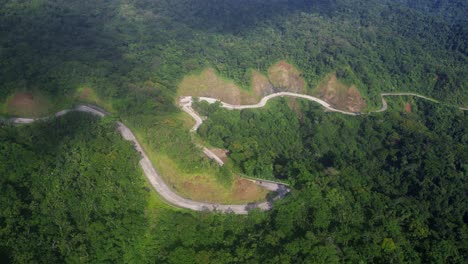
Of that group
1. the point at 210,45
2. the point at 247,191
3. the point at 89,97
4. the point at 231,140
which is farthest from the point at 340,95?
the point at 89,97

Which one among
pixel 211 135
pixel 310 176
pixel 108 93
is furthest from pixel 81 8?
pixel 310 176

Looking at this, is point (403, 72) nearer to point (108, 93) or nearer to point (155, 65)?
point (155, 65)

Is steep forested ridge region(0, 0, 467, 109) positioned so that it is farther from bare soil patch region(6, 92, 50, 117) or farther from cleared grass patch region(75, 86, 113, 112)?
bare soil patch region(6, 92, 50, 117)

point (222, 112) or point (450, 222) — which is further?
point (222, 112)

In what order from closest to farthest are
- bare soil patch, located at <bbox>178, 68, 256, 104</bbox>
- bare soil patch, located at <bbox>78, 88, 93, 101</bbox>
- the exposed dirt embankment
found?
bare soil patch, located at <bbox>78, 88, 93, 101</bbox>
bare soil patch, located at <bbox>178, 68, 256, 104</bbox>
the exposed dirt embankment

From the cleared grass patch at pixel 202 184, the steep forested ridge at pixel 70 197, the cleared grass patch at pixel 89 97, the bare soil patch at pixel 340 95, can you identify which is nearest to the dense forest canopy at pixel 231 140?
the steep forested ridge at pixel 70 197

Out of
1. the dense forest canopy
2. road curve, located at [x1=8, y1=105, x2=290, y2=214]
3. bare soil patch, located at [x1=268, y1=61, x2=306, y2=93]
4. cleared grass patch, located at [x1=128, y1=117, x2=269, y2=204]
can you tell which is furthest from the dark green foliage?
bare soil patch, located at [x1=268, y1=61, x2=306, y2=93]
